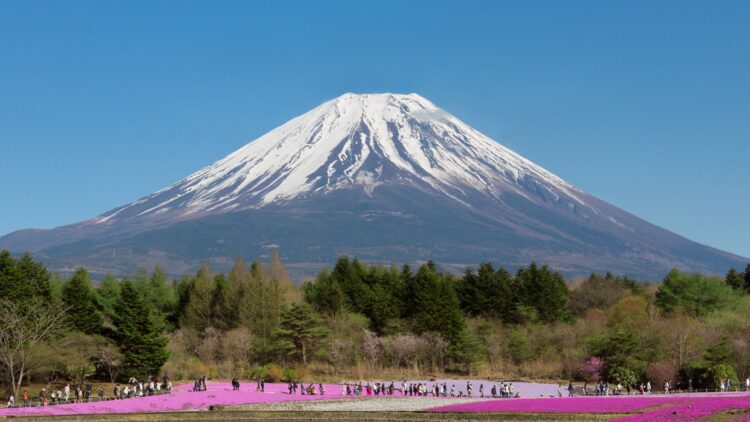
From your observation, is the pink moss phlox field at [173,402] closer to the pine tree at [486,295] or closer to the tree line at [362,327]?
the tree line at [362,327]

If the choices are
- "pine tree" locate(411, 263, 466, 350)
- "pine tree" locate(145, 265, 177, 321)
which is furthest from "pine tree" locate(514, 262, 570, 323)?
"pine tree" locate(145, 265, 177, 321)

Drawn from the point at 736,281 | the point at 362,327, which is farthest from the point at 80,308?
the point at 736,281

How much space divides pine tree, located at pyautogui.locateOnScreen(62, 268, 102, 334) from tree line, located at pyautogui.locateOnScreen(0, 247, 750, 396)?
0.08m

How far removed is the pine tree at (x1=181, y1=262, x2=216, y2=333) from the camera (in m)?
78.6

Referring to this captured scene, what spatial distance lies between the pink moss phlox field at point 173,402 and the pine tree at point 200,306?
80.3 feet

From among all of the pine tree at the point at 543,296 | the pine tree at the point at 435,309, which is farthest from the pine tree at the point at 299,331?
the pine tree at the point at 543,296

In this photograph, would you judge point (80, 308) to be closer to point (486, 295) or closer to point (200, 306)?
point (200, 306)

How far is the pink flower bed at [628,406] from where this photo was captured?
117 feet

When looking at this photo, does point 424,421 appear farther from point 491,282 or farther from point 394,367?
point 491,282

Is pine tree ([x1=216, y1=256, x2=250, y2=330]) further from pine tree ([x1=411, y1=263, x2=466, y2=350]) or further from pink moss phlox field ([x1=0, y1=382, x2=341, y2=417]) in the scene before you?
pink moss phlox field ([x1=0, y1=382, x2=341, y2=417])

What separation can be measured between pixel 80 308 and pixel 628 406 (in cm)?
3541

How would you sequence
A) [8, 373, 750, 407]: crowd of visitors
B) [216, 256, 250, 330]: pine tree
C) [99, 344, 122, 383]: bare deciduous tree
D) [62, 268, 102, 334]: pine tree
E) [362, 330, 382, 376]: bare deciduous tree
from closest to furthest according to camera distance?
[8, 373, 750, 407]: crowd of visitors
[99, 344, 122, 383]: bare deciduous tree
[62, 268, 102, 334]: pine tree
[362, 330, 382, 376]: bare deciduous tree
[216, 256, 250, 330]: pine tree

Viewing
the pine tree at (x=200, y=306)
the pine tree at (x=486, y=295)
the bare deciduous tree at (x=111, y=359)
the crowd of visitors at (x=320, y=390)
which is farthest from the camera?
the pine tree at (x=486, y=295)

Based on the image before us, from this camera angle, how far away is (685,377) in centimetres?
5625
